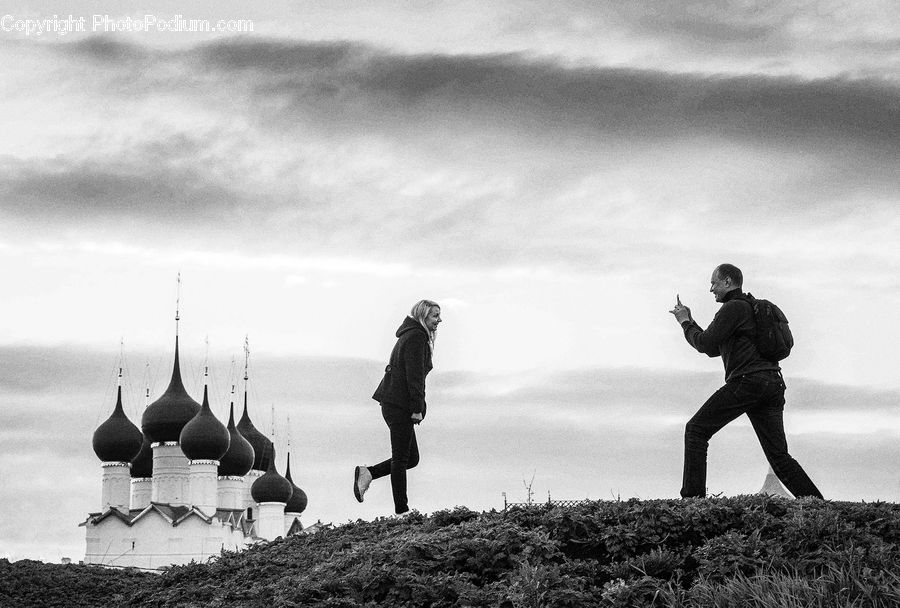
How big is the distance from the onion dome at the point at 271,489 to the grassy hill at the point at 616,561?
63678 mm

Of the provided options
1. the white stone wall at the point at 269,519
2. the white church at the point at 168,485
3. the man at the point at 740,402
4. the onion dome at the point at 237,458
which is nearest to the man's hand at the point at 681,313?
the man at the point at 740,402

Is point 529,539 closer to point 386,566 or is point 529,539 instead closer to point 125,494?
point 386,566

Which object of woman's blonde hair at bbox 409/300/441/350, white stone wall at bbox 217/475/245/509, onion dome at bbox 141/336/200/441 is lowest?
woman's blonde hair at bbox 409/300/441/350

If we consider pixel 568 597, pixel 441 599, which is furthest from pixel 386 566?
pixel 568 597

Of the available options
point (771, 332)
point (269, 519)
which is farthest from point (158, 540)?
point (771, 332)

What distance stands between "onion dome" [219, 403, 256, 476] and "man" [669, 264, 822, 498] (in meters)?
61.7

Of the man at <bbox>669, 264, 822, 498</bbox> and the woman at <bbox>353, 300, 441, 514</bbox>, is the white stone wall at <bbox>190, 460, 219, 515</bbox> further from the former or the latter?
the man at <bbox>669, 264, 822, 498</bbox>

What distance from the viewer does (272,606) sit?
9.35 meters

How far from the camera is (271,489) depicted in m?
73.6

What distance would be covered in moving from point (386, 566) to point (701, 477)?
2.66m

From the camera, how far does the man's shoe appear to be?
11992 millimetres

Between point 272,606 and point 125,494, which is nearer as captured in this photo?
point 272,606

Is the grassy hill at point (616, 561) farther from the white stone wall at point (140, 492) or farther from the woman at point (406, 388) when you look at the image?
the white stone wall at point (140, 492)

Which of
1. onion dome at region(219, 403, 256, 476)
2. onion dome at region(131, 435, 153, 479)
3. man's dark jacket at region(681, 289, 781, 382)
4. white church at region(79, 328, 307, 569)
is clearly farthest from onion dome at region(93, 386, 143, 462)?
man's dark jacket at region(681, 289, 781, 382)
